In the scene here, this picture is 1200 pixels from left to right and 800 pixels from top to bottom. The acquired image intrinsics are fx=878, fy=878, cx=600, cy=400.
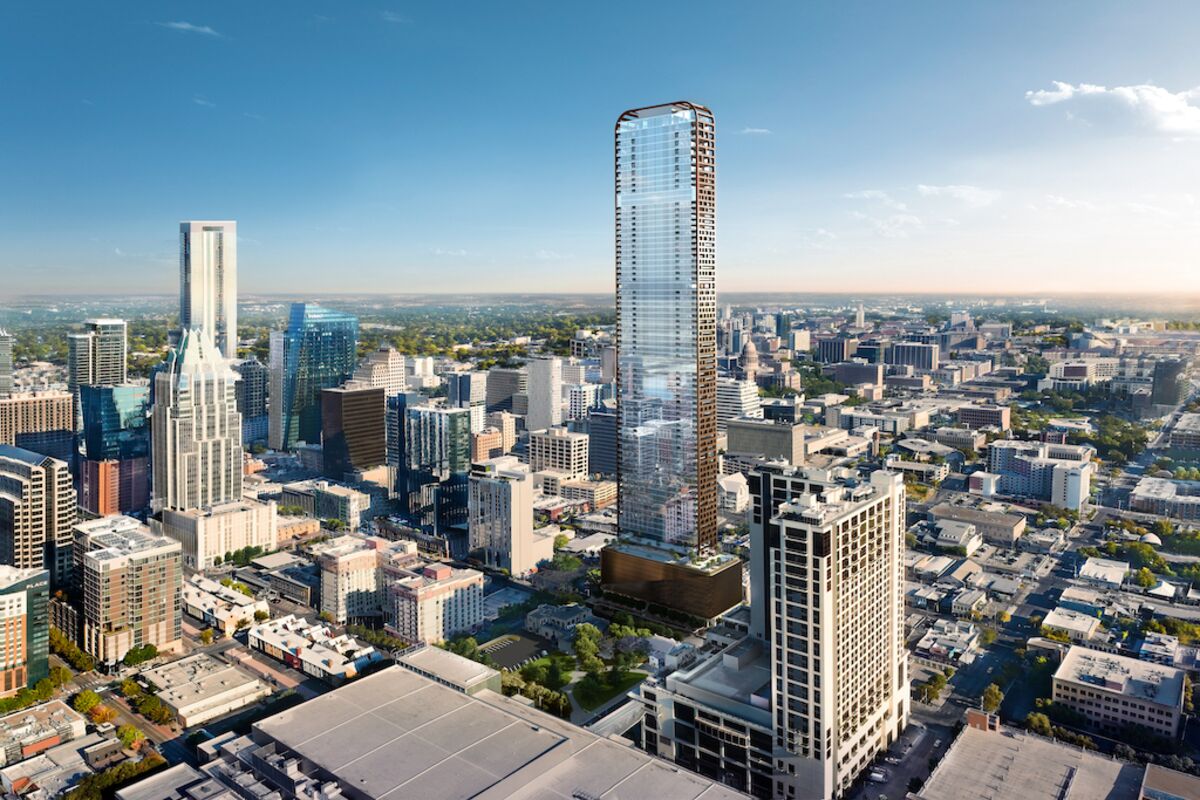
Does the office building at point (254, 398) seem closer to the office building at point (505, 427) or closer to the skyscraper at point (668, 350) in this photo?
the office building at point (505, 427)

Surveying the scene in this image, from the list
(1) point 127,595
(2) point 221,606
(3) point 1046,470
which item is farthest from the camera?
(3) point 1046,470

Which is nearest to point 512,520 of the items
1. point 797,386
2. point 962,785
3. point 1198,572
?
point 962,785

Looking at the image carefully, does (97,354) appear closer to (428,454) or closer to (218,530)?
(218,530)

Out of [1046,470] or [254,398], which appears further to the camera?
[254,398]

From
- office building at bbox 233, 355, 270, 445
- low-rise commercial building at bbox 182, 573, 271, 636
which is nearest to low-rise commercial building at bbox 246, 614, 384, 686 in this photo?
low-rise commercial building at bbox 182, 573, 271, 636

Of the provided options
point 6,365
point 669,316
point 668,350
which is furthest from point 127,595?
point 6,365

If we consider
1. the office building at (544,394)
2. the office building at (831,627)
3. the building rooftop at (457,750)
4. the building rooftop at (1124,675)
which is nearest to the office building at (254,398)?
the office building at (544,394)
